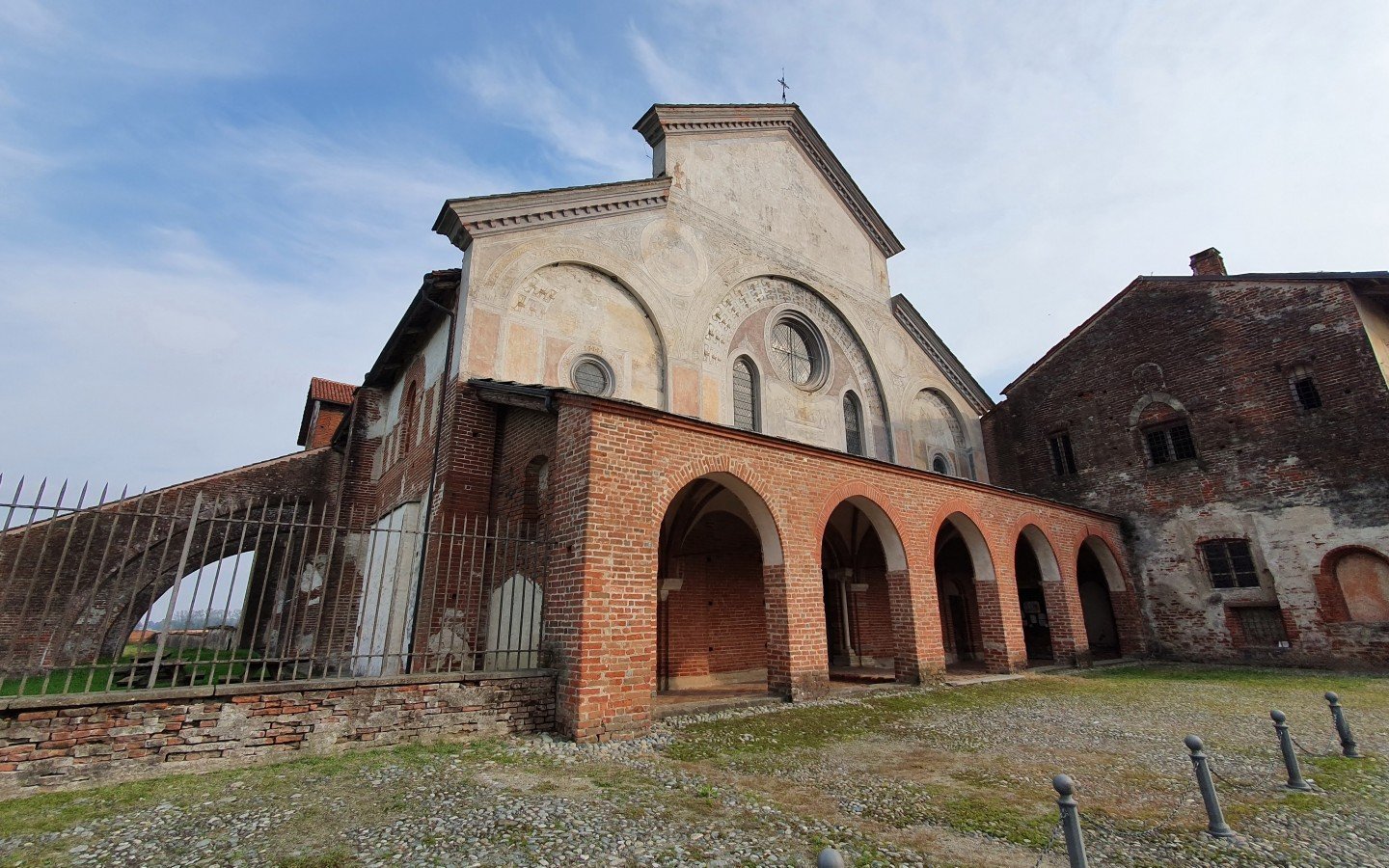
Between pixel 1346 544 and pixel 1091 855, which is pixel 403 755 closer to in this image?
pixel 1091 855

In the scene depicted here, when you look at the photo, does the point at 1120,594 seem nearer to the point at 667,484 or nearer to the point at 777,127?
the point at 667,484

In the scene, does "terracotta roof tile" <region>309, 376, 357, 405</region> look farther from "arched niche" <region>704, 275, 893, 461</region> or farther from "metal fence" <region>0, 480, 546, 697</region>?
"arched niche" <region>704, 275, 893, 461</region>

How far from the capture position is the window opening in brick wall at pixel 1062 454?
1797 centimetres

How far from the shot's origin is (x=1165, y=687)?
33.8ft

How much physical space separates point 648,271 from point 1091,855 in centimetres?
1130

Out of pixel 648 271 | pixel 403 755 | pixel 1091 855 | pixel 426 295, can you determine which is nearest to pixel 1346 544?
pixel 1091 855

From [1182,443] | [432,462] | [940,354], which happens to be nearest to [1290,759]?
[432,462]

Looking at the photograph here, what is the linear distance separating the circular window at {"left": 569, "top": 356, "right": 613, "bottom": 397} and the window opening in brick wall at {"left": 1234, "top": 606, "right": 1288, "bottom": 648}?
15.1 m

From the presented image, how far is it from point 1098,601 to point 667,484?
49.4 feet

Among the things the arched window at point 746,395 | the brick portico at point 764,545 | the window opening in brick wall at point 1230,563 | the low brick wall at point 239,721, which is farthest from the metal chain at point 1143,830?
the window opening in brick wall at point 1230,563

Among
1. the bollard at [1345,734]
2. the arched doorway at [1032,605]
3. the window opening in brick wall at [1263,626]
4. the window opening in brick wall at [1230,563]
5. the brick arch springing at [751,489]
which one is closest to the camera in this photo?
the bollard at [1345,734]

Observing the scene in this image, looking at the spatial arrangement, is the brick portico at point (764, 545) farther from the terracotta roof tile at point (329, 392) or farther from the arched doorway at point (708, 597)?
the terracotta roof tile at point (329, 392)

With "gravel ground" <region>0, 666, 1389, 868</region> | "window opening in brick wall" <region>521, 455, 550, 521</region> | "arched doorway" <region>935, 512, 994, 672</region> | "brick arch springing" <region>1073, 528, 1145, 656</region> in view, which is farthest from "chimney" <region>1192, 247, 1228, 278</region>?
"window opening in brick wall" <region>521, 455, 550, 521</region>

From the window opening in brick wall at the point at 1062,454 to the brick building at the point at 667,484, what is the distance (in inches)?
73.4
